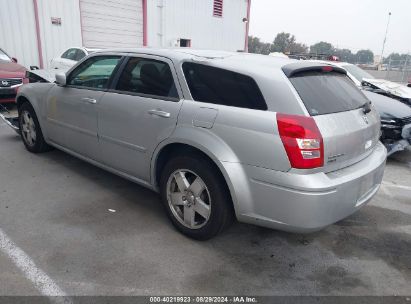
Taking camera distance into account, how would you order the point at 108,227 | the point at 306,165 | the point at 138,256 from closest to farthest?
the point at 306,165 < the point at 138,256 < the point at 108,227

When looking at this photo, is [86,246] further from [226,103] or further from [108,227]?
[226,103]

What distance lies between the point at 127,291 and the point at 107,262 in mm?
396

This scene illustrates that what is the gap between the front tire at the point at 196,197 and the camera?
2818 millimetres

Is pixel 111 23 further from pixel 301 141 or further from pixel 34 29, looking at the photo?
pixel 301 141

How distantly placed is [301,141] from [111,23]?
14.0 metres

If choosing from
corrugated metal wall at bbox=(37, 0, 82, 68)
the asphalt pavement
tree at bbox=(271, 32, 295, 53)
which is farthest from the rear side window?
tree at bbox=(271, 32, 295, 53)

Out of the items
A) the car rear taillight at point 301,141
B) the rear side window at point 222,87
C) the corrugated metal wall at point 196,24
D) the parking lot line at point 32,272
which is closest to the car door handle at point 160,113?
the rear side window at point 222,87

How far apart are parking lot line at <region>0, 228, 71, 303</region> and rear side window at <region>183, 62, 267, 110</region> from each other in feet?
5.92

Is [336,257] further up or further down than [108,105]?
further down

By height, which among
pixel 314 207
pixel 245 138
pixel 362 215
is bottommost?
pixel 362 215

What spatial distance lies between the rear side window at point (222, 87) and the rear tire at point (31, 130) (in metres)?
2.97

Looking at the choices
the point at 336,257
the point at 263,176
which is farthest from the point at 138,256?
the point at 336,257

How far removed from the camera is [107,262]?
2.75 metres

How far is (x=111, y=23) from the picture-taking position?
47.8 feet
